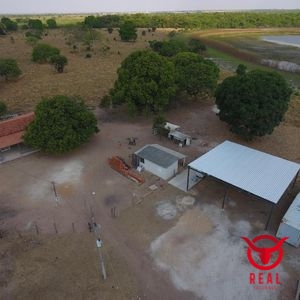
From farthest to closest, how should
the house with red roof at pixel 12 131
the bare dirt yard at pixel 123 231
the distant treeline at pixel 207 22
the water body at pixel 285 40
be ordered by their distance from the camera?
the distant treeline at pixel 207 22, the water body at pixel 285 40, the house with red roof at pixel 12 131, the bare dirt yard at pixel 123 231

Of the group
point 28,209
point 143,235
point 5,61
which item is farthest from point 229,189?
point 5,61

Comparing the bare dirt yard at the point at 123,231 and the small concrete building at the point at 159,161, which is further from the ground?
the small concrete building at the point at 159,161

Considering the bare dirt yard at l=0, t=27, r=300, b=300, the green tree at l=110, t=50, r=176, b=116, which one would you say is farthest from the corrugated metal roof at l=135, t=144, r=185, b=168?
the green tree at l=110, t=50, r=176, b=116

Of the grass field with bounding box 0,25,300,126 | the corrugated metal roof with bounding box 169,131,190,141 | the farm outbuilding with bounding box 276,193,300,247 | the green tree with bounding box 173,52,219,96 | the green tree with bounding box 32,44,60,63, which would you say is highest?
the green tree with bounding box 173,52,219,96

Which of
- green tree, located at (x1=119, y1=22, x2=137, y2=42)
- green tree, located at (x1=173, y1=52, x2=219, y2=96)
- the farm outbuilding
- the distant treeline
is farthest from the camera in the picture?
the distant treeline

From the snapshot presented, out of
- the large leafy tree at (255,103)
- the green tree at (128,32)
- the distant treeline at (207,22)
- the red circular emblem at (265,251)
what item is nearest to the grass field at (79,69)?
the green tree at (128,32)

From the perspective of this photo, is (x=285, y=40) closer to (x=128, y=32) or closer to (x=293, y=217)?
(x=128, y=32)

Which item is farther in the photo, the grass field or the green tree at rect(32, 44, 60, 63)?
the green tree at rect(32, 44, 60, 63)

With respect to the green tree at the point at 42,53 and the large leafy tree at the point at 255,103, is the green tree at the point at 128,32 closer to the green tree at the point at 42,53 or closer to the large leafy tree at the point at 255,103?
the green tree at the point at 42,53

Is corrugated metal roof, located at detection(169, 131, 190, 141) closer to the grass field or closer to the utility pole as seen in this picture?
the utility pole
